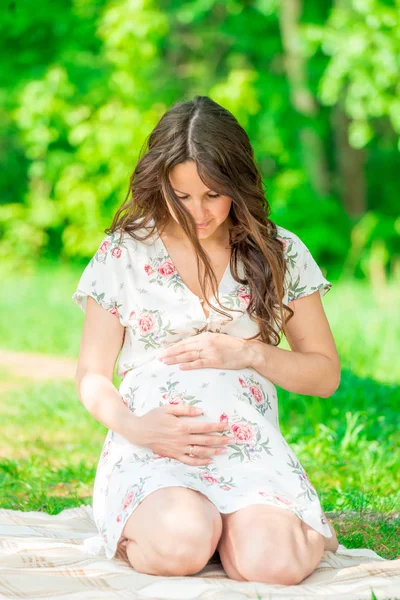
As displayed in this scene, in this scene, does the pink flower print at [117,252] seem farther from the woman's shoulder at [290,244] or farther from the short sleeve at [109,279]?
the woman's shoulder at [290,244]

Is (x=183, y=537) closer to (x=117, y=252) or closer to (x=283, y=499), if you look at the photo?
(x=283, y=499)

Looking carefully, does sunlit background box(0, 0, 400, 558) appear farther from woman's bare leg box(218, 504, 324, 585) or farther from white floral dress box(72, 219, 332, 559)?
woman's bare leg box(218, 504, 324, 585)

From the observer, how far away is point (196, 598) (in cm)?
218

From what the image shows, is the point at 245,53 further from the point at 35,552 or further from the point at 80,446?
the point at 35,552

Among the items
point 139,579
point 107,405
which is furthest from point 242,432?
point 139,579

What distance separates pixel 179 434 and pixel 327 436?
5.71ft

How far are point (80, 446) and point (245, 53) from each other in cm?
999

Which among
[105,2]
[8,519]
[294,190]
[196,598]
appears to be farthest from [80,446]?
[105,2]

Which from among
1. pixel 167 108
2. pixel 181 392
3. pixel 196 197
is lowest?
pixel 181 392

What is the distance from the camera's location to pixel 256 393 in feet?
8.64

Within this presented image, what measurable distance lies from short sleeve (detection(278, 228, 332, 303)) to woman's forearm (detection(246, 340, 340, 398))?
0.62 feet

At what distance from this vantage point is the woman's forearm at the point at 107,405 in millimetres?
2512

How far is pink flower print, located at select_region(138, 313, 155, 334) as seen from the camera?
8.76ft

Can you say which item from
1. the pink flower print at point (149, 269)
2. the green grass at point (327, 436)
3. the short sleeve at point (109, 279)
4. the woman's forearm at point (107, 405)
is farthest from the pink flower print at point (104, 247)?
the green grass at point (327, 436)
